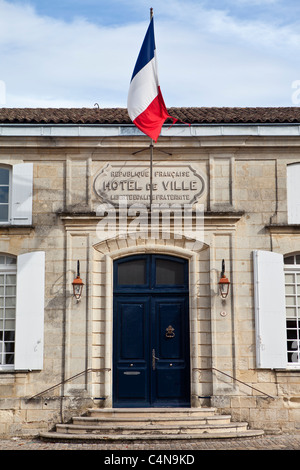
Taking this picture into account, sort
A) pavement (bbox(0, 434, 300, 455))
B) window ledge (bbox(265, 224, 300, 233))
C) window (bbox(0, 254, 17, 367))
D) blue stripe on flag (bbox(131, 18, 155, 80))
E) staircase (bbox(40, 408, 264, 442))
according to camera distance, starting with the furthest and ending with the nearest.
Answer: window ledge (bbox(265, 224, 300, 233)) → window (bbox(0, 254, 17, 367)) → blue stripe on flag (bbox(131, 18, 155, 80)) → staircase (bbox(40, 408, 264, 442)) → pavement (bbox(0, 434, 300, 455))

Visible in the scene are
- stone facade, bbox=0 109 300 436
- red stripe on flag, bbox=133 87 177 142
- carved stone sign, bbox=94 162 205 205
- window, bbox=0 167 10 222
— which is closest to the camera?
red stripe on flag, bbox=133 87 177 142

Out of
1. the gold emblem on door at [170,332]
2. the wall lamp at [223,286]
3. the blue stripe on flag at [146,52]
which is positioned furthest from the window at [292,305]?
the blue stripe on flag at [146,52]

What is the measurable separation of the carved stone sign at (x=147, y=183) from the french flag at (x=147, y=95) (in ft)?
3.10

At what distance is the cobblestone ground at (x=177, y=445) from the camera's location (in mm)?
11130

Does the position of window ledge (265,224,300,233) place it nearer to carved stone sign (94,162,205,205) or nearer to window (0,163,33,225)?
carved stone sign (94,162,205,205)

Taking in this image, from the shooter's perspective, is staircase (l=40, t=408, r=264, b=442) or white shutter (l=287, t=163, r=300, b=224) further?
white shutter (l=287, t=163, r=300, b=224)

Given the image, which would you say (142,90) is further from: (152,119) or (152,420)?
(152,420)

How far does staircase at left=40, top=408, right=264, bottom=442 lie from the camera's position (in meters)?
11.6

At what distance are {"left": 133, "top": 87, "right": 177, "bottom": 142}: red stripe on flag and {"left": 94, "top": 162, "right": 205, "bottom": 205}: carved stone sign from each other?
94 centimetres

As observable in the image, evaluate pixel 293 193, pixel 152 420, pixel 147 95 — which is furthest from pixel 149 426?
pixel 147 95

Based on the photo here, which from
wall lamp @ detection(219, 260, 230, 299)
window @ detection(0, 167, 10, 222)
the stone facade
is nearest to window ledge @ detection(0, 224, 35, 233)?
the stone facade

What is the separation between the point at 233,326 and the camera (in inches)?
511

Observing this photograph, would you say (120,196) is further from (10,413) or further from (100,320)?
(10,413)
